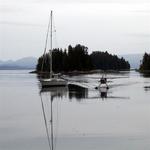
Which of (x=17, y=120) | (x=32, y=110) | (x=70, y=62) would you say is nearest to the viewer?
(x=17, y=120)

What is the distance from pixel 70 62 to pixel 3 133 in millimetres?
153956

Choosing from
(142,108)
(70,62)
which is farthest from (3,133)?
(70,62)

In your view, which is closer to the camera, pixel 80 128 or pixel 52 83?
pixel 80 128

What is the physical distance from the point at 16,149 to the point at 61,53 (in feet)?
524

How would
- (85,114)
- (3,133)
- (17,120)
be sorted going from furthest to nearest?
(85,114), (17,120), (3,133)

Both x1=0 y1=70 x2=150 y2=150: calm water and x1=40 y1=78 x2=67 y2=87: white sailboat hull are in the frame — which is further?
x1=40 y1=78 x2=67 y2=87: white sailboat hull

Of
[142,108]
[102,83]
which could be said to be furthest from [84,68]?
[142,108]

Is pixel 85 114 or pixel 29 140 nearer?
pixel 29 140

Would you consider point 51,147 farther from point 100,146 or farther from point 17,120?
point 17,120

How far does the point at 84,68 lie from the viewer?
18138 centimetres

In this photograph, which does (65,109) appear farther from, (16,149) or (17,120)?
(16,149)

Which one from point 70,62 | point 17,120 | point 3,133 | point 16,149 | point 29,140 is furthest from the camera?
point 70,62

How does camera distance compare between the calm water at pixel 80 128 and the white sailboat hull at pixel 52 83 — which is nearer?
the calm water at pixel 80 128

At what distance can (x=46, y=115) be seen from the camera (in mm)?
28953
